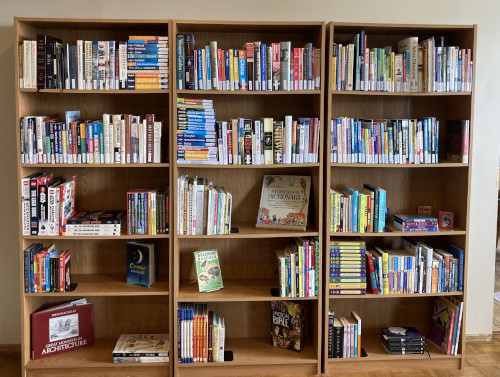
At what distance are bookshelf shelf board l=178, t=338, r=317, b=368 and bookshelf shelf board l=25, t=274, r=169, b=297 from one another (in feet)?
1.53

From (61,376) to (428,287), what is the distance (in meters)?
2.23

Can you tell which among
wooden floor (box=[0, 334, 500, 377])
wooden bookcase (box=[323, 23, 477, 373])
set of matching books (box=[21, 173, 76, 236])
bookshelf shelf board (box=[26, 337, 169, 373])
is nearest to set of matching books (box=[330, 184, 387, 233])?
wooden bookcase (box=[323, 23, 477, 373])

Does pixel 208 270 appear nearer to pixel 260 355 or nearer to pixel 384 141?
pixel 260 355

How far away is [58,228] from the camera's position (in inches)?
129

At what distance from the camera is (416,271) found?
11.4 ft

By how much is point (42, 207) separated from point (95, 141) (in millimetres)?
471

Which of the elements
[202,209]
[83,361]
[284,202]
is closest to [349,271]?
[284,202]

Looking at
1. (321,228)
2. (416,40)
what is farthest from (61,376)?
(416,40)

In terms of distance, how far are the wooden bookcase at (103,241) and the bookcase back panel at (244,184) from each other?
280 millimetres

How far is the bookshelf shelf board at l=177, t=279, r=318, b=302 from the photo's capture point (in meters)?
3.37

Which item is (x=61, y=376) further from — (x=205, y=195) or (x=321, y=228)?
(x=321, y=228)

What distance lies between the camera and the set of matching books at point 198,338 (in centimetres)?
338

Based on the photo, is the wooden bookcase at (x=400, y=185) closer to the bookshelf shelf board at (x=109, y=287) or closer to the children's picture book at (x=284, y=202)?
the children's picture book at (x=284, y=202)

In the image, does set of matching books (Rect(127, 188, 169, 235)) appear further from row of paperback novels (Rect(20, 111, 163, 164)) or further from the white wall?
the white wall
